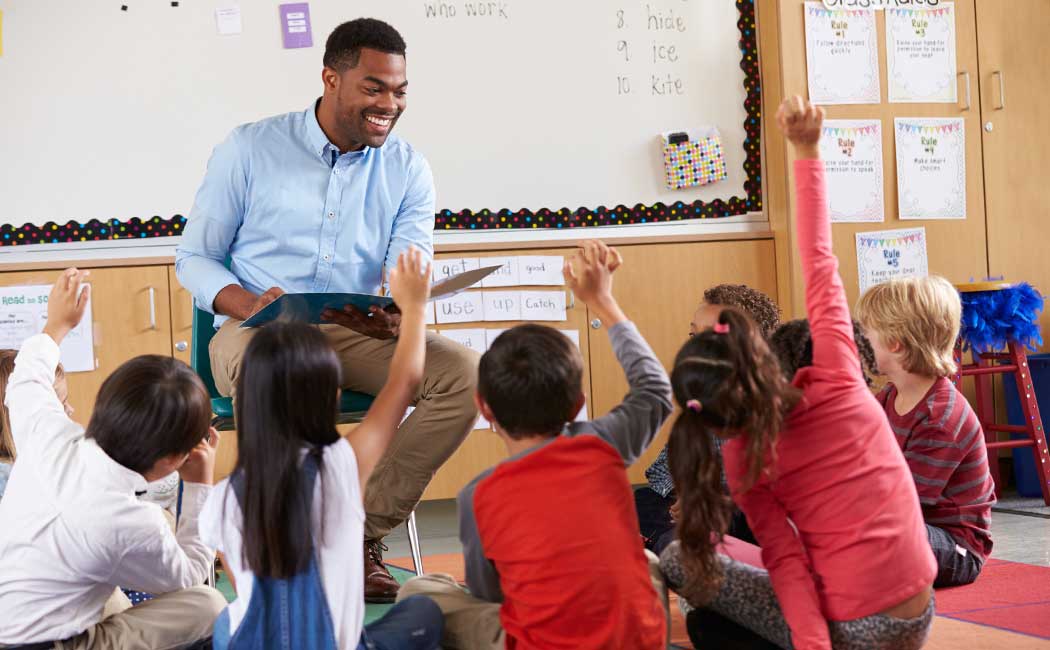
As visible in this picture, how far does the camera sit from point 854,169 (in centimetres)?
392

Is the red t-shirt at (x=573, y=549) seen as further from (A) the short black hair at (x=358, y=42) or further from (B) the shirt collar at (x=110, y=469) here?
(A) the short black hair at (x=358, y=42)

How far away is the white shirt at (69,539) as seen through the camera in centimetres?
155

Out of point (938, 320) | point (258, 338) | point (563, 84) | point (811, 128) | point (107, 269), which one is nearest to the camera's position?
point (258, 338)

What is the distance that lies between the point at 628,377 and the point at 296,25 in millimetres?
2538

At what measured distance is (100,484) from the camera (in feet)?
5.10

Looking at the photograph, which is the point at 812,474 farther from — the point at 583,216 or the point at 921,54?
the point at 921,54

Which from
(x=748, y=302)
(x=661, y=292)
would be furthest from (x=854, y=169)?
(x=748, y=302)

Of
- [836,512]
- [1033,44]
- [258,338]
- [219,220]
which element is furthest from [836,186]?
[258,338]

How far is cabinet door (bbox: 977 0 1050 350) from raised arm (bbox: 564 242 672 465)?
2830 millimetres

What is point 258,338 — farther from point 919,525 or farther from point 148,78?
point 148,78

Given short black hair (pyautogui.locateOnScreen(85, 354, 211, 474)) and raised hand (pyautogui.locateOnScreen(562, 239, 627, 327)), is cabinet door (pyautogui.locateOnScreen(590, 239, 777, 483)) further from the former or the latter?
short black hair (pyautogui.locateOnScreen(85, 354, 211, 474))

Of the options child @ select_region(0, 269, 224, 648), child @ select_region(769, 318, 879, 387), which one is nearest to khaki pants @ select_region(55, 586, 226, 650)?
child @ select_region(0, 269, 224, 648)

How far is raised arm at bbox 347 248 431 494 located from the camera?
155 centimetres

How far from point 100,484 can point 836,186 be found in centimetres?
301
